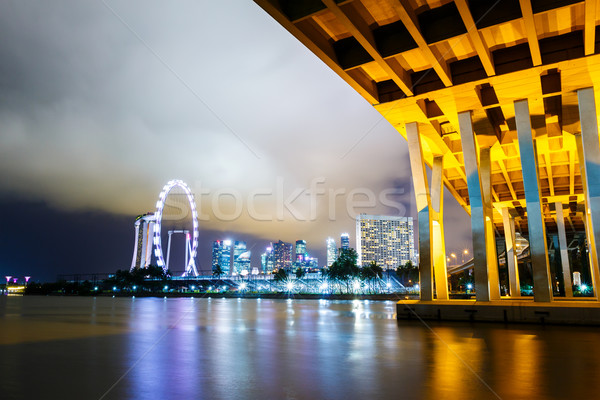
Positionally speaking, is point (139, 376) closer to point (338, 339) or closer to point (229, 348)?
point (229, 348)

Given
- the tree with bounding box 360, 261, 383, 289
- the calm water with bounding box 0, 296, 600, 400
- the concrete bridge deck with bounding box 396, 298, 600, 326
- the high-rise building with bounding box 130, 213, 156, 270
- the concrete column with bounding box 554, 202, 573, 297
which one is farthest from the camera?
the high-rise building with bounding box 130, 213, 156, 270

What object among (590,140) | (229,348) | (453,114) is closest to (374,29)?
(453,114)

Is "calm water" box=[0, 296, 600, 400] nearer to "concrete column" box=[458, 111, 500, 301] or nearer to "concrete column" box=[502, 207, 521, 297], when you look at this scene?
"concrete column" box=[458, 111, 500, 301]

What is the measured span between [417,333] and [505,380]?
7598 mm

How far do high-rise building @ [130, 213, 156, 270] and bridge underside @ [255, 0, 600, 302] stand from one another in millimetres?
121672

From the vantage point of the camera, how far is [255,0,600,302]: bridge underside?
49.5ft

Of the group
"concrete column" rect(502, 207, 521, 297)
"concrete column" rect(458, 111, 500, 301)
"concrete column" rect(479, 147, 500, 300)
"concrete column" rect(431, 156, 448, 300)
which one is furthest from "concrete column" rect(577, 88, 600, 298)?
"concrete column" rect(502, 207, 521, 297)

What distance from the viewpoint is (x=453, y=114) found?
73.8 ft

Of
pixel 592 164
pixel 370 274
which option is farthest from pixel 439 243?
pixel 370 274

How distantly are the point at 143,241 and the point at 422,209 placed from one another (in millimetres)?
141747

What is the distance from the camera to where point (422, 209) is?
74.4 ft

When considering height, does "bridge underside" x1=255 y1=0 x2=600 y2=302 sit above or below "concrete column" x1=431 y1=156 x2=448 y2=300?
above

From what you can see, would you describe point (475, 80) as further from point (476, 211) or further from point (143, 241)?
point (143, 241)

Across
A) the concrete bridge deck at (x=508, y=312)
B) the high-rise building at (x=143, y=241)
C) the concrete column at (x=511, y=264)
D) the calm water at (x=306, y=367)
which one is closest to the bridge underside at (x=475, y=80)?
the concrete bridge deck at (x=508, y=312)
